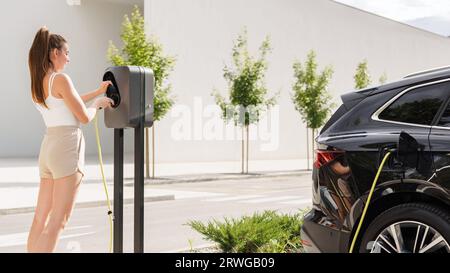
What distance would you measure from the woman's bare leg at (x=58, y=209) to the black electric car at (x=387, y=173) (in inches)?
67.0

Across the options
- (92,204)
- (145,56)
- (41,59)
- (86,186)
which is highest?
(145,56)

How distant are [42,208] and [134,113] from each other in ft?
3.21

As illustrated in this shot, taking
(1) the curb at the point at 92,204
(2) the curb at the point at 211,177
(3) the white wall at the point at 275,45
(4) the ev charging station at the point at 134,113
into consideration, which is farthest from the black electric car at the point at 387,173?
(3) the white wall at the point at 275,45

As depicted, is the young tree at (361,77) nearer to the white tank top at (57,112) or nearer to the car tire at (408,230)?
the car tire at (408,230)

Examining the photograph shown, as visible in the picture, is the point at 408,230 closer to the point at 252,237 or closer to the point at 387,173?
the point at 387,173

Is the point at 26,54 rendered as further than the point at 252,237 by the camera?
Yes

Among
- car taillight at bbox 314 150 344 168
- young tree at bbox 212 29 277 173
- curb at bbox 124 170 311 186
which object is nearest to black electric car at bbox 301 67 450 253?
car taillight at bbox 314 150 344 168

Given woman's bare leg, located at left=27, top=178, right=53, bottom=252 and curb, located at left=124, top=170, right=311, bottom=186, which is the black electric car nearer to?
woman's bare leg, located at left=27, top=178, right=53, bottom=252

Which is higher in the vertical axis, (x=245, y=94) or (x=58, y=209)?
(x=245, y=94)

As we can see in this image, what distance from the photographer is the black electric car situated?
12.0ft

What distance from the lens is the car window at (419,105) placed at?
13.0 feet

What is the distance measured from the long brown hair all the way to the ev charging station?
43 centimetres

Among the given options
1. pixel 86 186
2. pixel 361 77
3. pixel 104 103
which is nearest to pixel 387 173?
pixel 104 103

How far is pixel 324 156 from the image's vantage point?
422 cm
